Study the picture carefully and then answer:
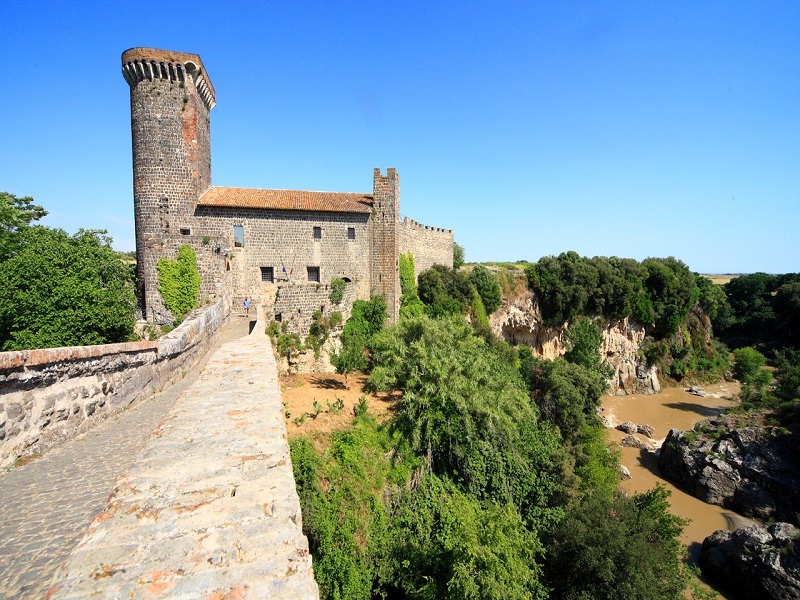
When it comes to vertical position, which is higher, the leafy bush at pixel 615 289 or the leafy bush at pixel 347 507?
the leafy bush at pixel 615 289

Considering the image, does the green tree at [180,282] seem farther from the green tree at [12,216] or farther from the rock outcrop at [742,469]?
the rock outcrop at [742,469]

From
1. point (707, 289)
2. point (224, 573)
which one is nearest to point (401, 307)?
point (224, 573)

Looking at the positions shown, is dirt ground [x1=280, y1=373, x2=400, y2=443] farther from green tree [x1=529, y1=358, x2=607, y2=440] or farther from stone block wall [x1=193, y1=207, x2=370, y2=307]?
green tree [x1=529, y1=358, x2=607, y2=440]

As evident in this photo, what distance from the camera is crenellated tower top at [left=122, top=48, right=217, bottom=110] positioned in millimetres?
19297

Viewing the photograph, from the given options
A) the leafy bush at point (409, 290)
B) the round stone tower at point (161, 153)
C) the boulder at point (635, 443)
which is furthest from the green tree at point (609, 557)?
the round stone tower at point (161, 153)

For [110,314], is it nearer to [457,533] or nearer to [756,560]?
[457,533]

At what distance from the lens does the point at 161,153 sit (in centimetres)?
2008

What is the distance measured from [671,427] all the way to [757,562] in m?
18.3

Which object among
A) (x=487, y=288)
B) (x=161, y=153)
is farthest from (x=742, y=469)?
(x=161, y=153)

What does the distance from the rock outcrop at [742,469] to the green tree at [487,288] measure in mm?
14892

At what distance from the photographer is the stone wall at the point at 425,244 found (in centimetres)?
2731

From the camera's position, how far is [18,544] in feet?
11.8

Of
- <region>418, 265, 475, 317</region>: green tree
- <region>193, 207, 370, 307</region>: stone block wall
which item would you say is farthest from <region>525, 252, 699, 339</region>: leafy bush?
<region>193, 207, 370, 307</region>: stone block wall

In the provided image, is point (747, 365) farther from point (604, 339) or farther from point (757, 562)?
point (757, 562)
